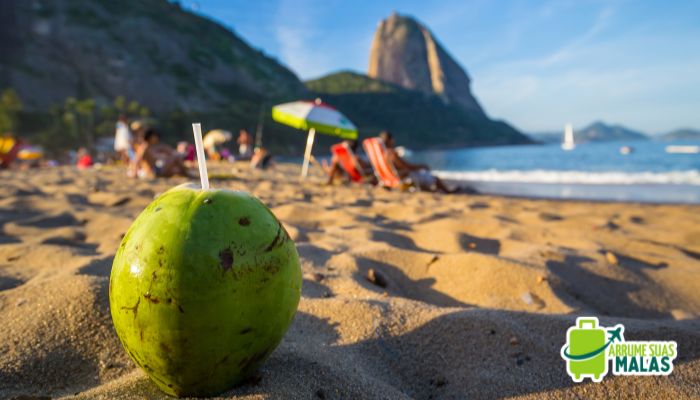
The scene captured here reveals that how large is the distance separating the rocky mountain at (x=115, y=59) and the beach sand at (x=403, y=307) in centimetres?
5501

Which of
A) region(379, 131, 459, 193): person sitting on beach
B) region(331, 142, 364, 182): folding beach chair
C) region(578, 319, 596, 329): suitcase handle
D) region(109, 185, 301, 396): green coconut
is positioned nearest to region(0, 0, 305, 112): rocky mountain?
region(331, 142, 364, 182): folding beach chair

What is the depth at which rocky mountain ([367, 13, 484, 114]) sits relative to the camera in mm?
143625

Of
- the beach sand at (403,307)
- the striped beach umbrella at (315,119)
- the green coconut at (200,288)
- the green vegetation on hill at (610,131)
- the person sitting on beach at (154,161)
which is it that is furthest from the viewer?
the green vegetation on hill at (610,131)

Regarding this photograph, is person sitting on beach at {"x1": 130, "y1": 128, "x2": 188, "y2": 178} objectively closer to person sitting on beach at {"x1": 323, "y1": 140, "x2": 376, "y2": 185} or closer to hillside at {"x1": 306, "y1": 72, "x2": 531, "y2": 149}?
person sitting on beach at {"x1": 323, "y1": 140, "x2": 376, "y2": 185}

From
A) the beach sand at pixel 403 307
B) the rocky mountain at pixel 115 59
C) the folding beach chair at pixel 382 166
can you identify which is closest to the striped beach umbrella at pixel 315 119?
the folding beach chair at pixel 382 166

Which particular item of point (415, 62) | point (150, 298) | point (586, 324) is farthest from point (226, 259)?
point (415, 62)

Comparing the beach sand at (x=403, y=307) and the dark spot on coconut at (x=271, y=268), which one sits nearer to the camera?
the dark spot on coconut at (x=271, y=268)

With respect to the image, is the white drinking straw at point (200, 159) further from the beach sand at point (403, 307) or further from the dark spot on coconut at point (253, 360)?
the beach sand at point (403, 307)

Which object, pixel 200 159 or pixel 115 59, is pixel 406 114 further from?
pixel 200 159

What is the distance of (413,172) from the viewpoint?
863 cm

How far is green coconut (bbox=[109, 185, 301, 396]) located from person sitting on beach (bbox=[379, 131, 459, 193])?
7.52 m

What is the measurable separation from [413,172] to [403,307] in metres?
6.93

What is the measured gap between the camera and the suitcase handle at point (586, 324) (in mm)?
A: 1654

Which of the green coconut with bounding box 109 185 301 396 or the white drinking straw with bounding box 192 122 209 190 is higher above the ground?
the white drinking straw with bounding box 192 122 209 190
